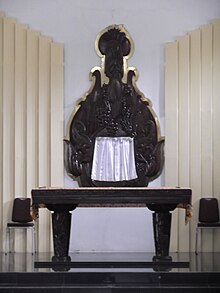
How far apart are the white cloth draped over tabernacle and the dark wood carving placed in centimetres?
7

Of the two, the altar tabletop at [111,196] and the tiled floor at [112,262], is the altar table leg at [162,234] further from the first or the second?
the altar tabletop at [111,196]

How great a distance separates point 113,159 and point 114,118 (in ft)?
2.09

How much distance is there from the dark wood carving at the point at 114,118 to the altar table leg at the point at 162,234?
161cm

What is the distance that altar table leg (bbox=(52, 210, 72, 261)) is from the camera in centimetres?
786

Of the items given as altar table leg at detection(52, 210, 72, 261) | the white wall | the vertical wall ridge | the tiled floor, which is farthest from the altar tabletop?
the white wall

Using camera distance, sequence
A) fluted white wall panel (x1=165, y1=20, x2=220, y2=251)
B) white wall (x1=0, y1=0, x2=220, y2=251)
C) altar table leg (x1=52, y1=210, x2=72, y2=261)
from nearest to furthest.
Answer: altar table leg (x1=52, y1=210, x2=72, y2=261) → fluted white wall panel (x1=165, y1=20, x2=220, y2=251) → white wall (x1=0, y1=0, x2=220, y2=251)

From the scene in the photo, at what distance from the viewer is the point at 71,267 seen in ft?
25.1

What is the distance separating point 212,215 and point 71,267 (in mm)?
2500

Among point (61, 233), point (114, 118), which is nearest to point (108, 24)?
point (114, 118)

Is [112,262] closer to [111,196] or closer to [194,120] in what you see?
[111,196]

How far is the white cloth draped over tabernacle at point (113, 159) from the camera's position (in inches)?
375

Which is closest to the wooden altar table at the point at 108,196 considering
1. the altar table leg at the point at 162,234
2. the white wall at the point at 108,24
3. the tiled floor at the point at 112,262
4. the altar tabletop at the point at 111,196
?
the altar tabletop at the point at 111,196

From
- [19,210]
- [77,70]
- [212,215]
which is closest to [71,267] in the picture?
[19,210]

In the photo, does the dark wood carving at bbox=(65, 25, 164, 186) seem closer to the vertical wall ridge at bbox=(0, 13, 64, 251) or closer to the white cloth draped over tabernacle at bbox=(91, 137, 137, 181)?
the white cloth draped over tabernacle at bbox=(91, 137, 137, 181)
